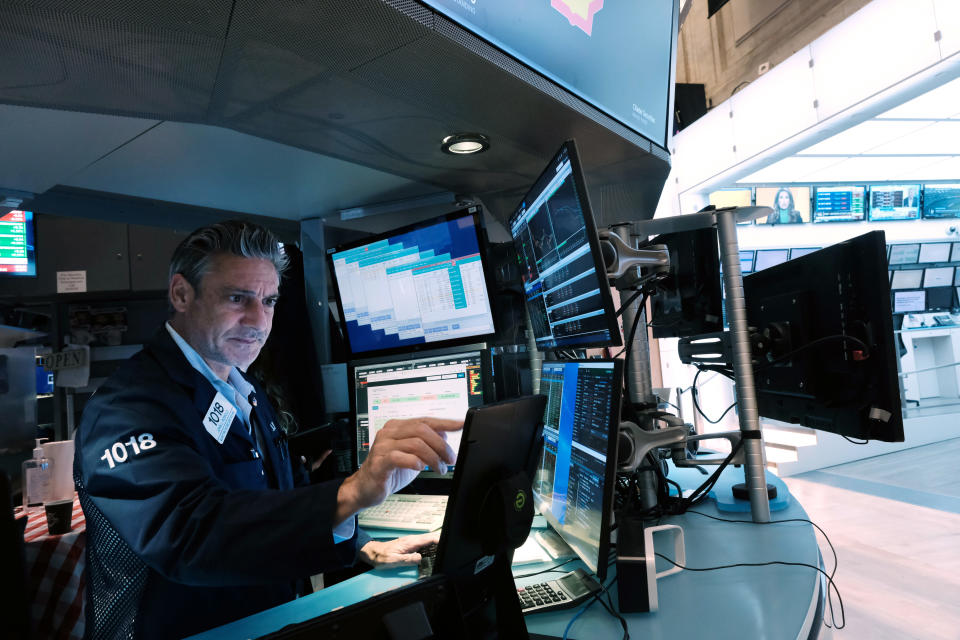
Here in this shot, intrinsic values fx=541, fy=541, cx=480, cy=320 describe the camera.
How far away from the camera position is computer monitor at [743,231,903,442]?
3.63 ft

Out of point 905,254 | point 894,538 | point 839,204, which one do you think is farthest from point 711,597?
point 905,254

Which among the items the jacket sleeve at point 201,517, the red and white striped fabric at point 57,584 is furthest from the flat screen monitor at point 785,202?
the red and white striped fabric at point 57,584

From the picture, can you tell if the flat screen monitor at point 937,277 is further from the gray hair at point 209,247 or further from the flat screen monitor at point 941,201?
the gray hair at point 209,247

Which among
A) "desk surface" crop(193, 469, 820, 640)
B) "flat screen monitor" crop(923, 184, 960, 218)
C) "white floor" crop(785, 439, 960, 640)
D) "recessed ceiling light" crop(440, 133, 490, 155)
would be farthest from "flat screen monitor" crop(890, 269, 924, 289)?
"recessed ceiling light" crop(440, 133, 490, 155)

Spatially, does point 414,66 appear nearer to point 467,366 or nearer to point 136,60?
point 136,60

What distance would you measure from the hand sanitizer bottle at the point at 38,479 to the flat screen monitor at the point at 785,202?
6687 millimetres

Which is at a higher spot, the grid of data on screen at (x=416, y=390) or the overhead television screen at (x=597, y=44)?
the overhead television screen at (x=597, y=44)

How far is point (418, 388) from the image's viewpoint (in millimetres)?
1690

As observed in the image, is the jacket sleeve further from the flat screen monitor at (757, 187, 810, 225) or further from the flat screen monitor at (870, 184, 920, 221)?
the flat screen monitor at (870, 184, 920, 221)

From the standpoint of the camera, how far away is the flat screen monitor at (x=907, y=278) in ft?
20.7

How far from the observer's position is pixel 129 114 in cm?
130

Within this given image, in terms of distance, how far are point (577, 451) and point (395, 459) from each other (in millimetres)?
409

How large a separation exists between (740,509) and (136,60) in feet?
5.49

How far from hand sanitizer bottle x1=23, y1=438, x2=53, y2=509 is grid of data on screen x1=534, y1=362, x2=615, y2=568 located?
5.78 ft
